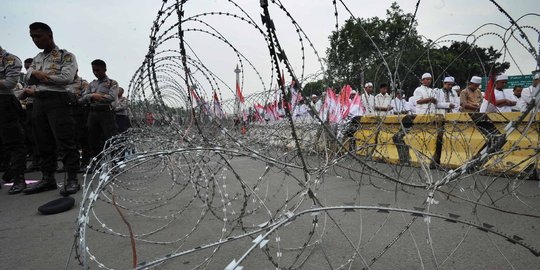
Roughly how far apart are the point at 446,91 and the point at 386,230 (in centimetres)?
595

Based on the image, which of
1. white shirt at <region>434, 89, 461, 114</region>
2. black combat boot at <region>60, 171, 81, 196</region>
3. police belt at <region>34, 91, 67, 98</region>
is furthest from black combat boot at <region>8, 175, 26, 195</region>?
white shirt at <region>434, 89, 461, 114</region>

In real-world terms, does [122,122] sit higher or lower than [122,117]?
lower

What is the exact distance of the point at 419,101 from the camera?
7.35m

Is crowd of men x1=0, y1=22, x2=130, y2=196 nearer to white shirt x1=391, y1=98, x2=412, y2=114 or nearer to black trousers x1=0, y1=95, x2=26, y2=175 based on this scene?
black trousers x1=0, y1=95, x2=26, y2=175

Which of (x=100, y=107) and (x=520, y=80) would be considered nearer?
(x=100, y=107)

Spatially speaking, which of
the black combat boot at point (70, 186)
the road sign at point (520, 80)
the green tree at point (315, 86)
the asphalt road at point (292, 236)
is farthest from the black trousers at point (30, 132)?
the road sign at point (520, 80)

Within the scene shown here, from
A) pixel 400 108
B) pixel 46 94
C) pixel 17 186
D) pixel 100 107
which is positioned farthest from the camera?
pixel 400 108

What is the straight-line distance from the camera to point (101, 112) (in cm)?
588

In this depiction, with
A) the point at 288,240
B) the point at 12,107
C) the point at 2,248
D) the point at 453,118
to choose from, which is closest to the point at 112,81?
the point at 12,107

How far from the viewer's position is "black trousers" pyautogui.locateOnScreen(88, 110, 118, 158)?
587cm

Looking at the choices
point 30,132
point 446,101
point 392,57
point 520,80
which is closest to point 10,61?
point 30,132

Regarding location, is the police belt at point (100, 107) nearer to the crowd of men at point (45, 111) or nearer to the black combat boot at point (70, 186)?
the crowd of men at point (45, 111)

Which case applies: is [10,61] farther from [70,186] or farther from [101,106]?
[70,186]

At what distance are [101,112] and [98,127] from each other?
1.03 ft
